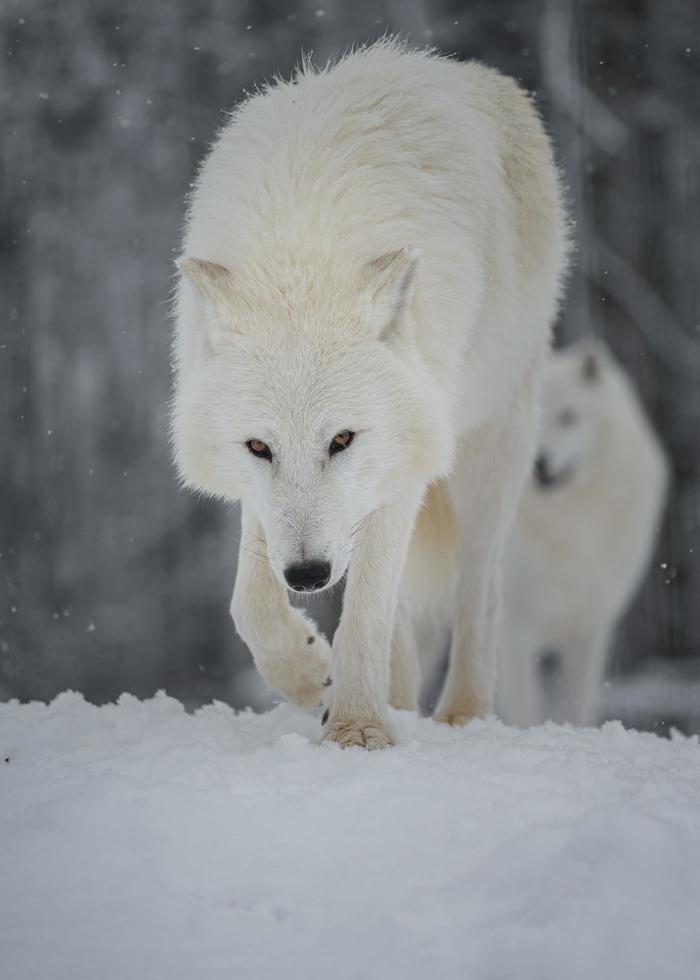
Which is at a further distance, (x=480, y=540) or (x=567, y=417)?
(x=567, y=417)

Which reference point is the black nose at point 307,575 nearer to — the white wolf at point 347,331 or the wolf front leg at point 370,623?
the white wolf at point 347,331

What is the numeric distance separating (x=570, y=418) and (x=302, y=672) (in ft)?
12.7

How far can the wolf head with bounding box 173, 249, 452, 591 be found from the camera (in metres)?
2.85

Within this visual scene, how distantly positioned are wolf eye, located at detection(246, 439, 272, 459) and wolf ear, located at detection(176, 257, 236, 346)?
30cm

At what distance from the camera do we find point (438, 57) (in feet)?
13.4

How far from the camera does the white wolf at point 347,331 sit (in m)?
2.91

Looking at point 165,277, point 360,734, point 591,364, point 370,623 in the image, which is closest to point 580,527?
point 591,364

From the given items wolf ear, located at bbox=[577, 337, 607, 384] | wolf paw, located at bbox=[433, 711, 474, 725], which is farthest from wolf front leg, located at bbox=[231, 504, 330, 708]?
wolf ear, located at bbox=[577, 337, 607, 384]

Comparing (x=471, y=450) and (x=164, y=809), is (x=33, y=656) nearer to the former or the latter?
(x=471, y=450)

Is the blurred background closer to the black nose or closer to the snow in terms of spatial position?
the black nose

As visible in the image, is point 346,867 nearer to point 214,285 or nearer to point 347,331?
point 347,331

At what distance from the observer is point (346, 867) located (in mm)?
2061

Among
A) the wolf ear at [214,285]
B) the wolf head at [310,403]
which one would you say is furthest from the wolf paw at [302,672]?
the wolf ear at [214,285]

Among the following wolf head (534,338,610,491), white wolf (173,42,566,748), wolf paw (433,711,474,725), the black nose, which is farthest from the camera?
wolf head (534,338,610,491)
